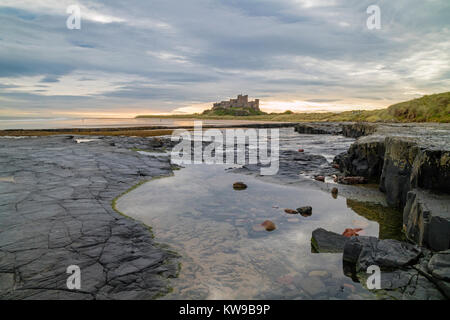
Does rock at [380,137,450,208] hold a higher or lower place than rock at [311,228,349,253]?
higher

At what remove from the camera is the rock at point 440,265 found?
349cm

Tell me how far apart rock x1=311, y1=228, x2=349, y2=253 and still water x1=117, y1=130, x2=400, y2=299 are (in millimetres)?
139

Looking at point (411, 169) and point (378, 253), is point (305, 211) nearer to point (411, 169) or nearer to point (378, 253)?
point (378, 253)

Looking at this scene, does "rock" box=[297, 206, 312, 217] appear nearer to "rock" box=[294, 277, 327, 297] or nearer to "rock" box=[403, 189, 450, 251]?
"rock" box=[403, 189, 450, 251]

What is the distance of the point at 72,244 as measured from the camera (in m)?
4.83

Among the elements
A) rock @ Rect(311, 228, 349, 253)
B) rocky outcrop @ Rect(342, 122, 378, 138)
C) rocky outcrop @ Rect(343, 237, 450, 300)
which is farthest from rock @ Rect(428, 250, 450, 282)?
rocky outcrop @ Rect(342, 122, 378, 138)

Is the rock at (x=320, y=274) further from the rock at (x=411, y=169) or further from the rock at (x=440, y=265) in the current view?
the rock at (x=411, y=169)

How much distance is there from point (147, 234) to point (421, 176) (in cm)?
612

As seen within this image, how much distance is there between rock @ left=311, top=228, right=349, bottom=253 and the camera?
5039 millimetres

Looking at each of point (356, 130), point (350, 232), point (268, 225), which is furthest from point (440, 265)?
point (356, 130)

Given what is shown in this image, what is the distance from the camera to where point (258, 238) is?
5.60 m

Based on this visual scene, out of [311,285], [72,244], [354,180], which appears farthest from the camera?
[354,180]

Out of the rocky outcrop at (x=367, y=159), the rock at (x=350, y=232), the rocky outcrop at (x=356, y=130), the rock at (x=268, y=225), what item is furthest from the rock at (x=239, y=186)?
the rocky outcrop at (x=356, y=130)

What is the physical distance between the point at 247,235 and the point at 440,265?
323cm
